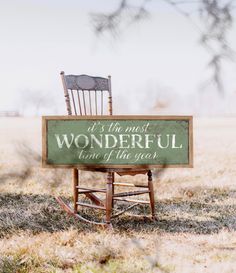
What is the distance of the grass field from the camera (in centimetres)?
243

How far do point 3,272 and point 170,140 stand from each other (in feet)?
3.78

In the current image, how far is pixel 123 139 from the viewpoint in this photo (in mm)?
2863

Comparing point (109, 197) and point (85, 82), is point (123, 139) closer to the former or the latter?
point (109, 197)

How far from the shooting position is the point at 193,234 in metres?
3.11

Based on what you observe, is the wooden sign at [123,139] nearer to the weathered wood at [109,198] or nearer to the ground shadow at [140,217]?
the weathered wood at [109,198]

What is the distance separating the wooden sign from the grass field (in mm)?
288

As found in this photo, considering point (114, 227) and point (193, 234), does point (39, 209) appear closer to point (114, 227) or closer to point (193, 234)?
point (114, 227)

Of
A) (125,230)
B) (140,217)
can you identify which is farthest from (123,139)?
(140,217)

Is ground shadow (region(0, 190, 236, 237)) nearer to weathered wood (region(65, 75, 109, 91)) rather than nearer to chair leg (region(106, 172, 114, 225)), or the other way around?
chair leg (region(106, 172, 114, 225))

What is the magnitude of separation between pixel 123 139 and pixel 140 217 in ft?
2.55

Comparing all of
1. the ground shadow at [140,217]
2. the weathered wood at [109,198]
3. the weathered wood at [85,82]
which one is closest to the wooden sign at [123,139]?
the weathered wood at [109,198]

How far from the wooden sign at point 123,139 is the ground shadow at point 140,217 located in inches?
21.5

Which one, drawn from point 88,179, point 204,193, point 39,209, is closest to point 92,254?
point 39,209

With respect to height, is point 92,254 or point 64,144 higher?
point 64,144
